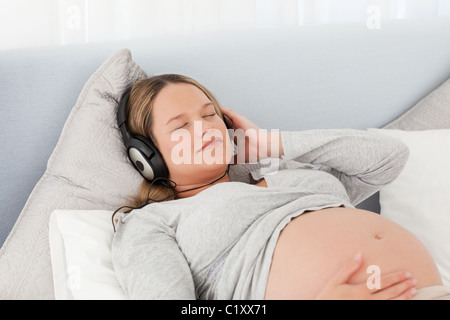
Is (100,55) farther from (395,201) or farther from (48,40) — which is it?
(395,201)

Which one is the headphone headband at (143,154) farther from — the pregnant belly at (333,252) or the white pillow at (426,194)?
the white pillow at (426,194)

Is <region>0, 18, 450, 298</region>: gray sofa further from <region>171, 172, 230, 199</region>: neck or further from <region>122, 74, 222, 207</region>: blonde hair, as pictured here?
<region>171, 172, 230, 199</region>: neck

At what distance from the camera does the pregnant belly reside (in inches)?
33.0

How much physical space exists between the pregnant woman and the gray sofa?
176 mm

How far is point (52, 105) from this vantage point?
120cm

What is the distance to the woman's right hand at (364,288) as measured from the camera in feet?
2.56

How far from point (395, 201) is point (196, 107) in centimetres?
66

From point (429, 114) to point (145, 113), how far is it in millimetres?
897

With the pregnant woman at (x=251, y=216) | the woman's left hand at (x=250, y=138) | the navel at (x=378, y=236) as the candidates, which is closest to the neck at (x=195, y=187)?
the pregnant woman at (x=251, y=216)

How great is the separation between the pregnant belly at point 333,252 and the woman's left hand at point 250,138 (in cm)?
26

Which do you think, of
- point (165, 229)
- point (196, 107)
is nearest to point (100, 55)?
point (196, 107)

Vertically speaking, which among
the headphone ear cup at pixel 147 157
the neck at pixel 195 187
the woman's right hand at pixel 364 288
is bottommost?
the woman's right hand at pixel 364 288

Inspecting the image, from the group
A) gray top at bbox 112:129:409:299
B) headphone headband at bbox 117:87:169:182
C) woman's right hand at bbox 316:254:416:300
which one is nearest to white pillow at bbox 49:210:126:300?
gray top at bbox 112:129:409:299
